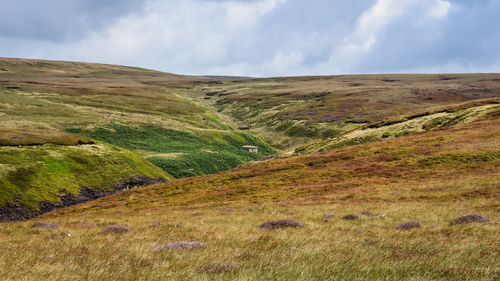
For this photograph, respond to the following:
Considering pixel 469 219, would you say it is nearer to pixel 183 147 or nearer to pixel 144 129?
pixel 183 147

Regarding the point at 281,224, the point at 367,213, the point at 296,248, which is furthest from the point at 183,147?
the point at 296,248

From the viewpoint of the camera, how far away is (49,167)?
200 feet

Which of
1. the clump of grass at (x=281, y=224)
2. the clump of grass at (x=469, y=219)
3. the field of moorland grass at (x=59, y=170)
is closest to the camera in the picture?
the clump of grass at (x=469, y=219)

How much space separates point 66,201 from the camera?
55.5 m

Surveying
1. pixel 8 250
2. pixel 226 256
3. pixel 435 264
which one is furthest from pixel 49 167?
pixel 435 264

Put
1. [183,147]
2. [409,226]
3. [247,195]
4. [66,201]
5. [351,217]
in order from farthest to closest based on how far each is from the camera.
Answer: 1. [183,147]
2. [66,201]
3. [247,195]
4. [351,217]
5. [409,226]

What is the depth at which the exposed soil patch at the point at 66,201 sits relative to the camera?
4663 centimetres

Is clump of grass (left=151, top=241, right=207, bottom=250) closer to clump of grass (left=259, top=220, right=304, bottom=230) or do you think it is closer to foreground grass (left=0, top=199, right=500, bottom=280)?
foreground grass (left=0, top=199, right=500, bottom=280)

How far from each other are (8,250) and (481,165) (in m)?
47.2

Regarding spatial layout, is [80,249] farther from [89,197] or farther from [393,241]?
[89,197]

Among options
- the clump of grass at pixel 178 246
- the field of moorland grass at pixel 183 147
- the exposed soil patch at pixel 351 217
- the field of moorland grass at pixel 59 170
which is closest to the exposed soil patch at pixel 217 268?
the clump of grass at pixel 178 246

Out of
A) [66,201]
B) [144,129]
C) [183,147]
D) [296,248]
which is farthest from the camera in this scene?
[144,129]

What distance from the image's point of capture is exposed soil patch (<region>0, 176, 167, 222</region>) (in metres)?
46.6

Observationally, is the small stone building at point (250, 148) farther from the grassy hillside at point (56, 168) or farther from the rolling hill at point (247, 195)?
the grassy hillside at point (56, 168)
